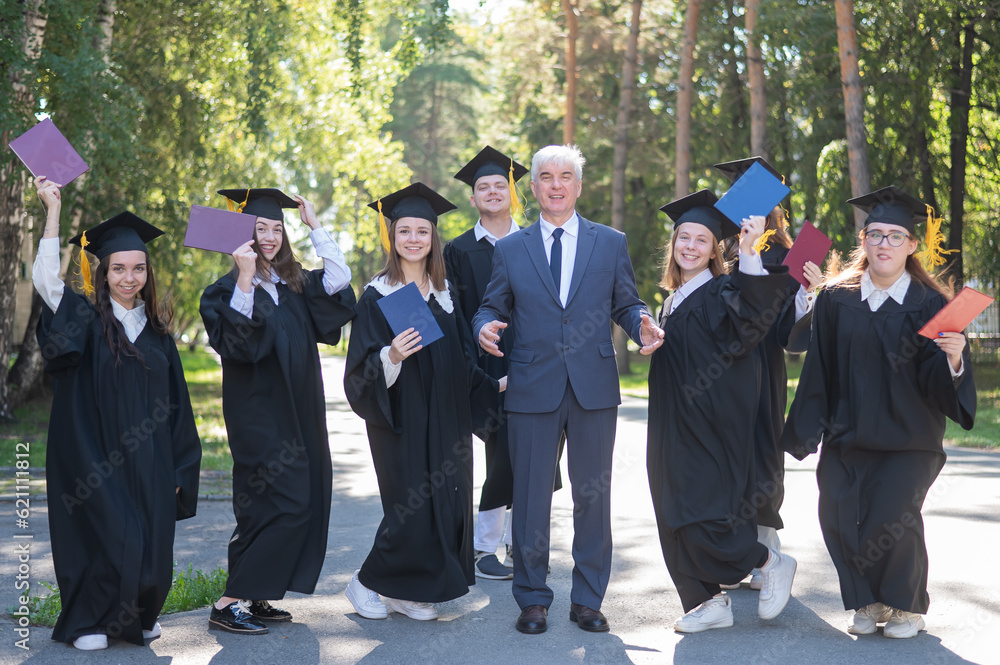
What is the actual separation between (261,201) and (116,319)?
3.48 ft

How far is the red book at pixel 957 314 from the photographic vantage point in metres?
4.71

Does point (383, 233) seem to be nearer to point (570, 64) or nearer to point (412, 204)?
point (412, 204)

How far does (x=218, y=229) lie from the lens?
16.7ft

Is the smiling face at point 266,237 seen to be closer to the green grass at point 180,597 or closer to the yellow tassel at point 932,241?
the green grass at point 180,597

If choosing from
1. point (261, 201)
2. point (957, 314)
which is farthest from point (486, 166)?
point (957, 314)

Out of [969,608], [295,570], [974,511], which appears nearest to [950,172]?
[974,511]

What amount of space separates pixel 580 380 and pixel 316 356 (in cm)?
155

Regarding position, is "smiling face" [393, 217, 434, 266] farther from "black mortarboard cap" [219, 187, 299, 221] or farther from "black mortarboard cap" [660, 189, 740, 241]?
"black mortarboard cap" [660, 189, 740, 241]

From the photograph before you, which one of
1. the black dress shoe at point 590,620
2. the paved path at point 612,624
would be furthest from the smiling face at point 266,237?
the black dress shoe at point 590,620

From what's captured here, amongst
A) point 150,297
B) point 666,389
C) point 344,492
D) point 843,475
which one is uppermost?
point 150,297

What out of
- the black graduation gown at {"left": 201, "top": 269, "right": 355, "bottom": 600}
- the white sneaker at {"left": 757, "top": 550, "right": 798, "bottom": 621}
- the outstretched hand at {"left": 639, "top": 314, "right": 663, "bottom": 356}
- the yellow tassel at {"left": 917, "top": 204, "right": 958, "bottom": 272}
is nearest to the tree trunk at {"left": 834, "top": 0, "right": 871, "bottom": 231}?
the yellow tassel at {"left": 917, "top": 204, "right": 958, "bottom": 272}

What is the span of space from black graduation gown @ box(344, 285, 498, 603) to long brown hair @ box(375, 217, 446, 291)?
0.13 metres

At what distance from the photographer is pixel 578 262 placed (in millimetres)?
5430

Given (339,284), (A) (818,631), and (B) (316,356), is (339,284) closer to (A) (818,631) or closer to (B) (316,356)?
(B) (316,356)
